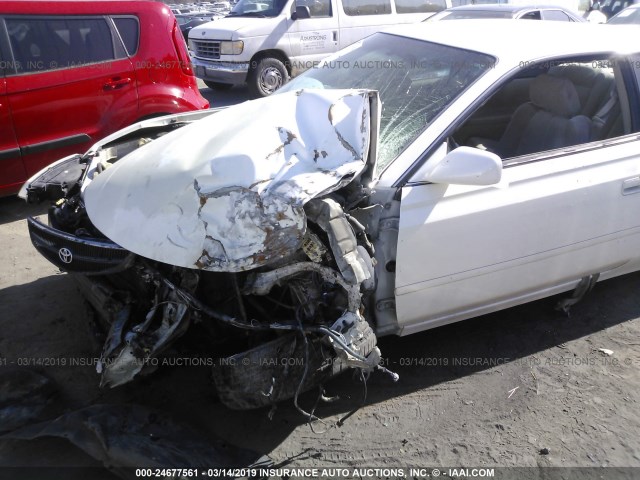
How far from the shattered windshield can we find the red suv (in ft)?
6.95

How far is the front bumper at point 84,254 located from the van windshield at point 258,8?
25.2ft

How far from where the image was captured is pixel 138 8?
5.27 metres

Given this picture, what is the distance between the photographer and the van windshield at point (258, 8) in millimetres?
9414

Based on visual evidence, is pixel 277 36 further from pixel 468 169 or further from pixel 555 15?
pixel 468 169

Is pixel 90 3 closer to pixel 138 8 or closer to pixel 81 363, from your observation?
pixel 138 8

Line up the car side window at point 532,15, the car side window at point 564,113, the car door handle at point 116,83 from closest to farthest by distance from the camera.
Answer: the car side window at point 564,113 → the car door handle at point 116,83 → the car side window at point 532,15

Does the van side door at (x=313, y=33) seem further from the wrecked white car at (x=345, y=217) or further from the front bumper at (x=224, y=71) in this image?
the wrecked white car at (x=345, y=217)

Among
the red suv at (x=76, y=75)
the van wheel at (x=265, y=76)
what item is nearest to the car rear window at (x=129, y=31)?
the red suv at (x=76, y=75)

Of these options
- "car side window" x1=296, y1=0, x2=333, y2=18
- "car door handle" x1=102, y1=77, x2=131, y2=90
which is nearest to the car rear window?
"car door handle" x1=102, y1=77, x2=131, y2=90

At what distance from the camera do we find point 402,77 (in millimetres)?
3203

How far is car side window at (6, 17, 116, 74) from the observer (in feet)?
15.9

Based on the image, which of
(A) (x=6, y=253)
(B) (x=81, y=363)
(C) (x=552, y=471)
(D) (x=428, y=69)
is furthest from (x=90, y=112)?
(C) (x=552, y=471)

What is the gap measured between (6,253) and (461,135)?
3.46 metres

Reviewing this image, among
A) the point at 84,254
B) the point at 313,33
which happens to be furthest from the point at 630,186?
the point at 313,33
